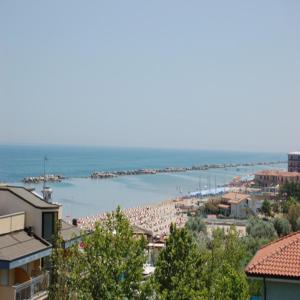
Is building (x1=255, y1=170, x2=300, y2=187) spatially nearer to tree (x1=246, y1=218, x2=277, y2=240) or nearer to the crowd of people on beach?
the crowd of people on beach

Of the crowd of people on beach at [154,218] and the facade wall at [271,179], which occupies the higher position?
the facade wall at [271,179]

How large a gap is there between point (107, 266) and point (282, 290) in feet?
11.2

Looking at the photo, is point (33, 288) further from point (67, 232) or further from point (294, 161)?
point (294, 161)

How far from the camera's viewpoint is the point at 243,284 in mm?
12719

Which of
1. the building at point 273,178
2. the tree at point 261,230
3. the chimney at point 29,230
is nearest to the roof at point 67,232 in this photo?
the chimney at point 29,230

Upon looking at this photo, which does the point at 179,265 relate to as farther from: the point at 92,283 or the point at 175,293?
the point at 92,283

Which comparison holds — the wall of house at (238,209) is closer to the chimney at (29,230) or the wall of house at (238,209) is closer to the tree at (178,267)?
the chimney at (29,230)

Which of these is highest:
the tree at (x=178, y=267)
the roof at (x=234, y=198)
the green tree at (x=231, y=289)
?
the tree at (x=178, y=267)

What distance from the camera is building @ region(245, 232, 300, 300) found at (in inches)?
375

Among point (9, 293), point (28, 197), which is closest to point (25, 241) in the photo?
point (9, 293)

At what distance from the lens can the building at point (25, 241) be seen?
13.4 m

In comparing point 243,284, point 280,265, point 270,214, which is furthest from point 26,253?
point 270,214

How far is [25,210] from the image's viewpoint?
1554 cm

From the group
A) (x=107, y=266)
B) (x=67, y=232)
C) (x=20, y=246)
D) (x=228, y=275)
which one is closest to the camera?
(x=107, y=266)
